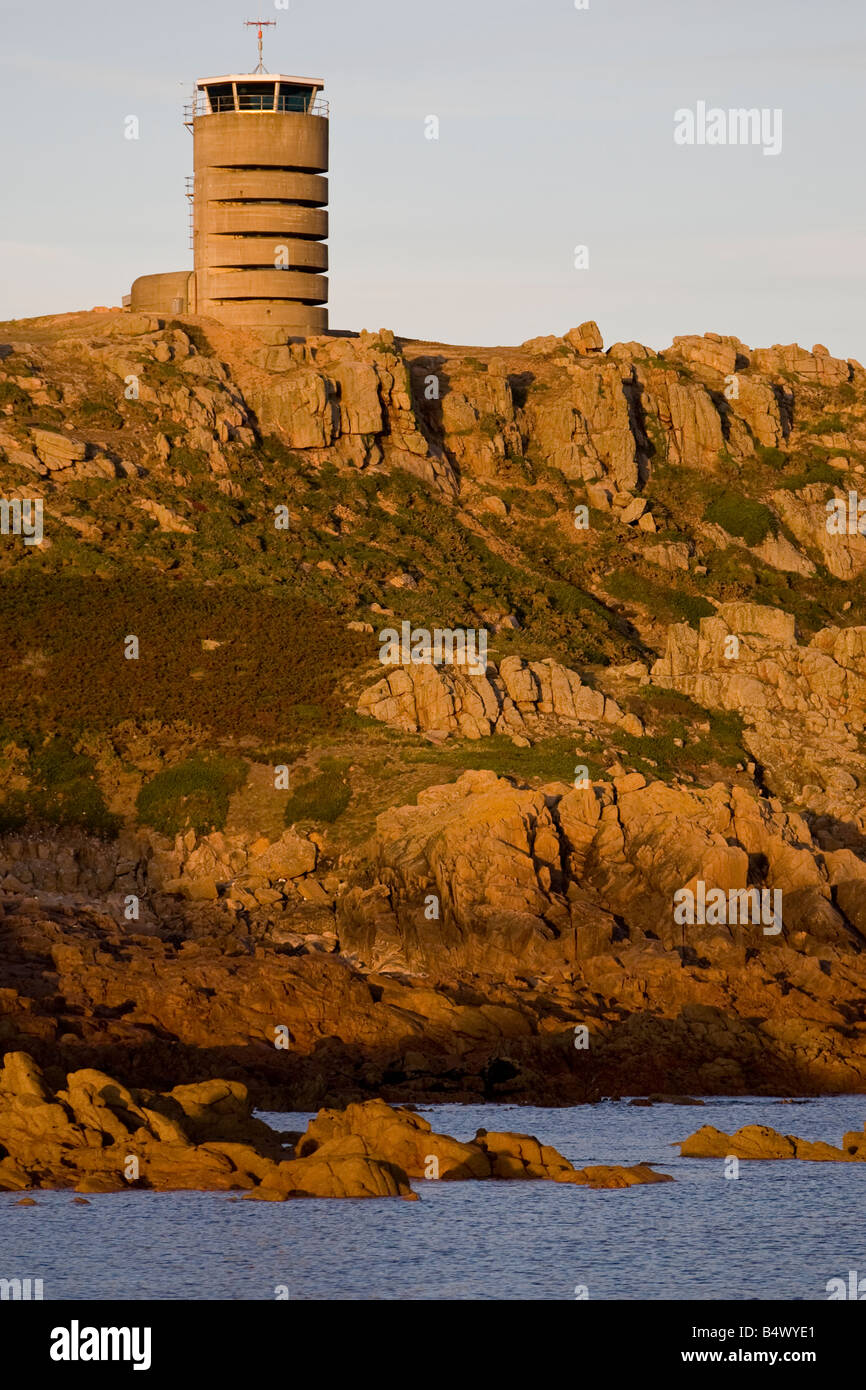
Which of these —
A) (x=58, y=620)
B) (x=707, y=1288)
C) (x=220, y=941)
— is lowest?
(x=707, y=1288)

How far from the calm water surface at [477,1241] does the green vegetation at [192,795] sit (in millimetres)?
24037

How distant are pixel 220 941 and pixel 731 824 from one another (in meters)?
12.6

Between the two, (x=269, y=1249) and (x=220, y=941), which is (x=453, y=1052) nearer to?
(x=220, y=941)

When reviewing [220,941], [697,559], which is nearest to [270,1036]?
[220,941]

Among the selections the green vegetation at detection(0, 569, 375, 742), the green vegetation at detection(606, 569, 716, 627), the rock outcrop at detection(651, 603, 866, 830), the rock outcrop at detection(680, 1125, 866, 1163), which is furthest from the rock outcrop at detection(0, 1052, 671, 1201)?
the green vegetation at detection(606, 569, 716, 627)

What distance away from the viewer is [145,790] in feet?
195

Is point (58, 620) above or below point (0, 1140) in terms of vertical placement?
above

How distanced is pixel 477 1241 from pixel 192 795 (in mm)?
29785

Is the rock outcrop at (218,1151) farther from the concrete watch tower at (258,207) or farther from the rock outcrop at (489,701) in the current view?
the concrete watch tower at (258,207)

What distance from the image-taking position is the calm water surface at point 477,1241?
28.5 m

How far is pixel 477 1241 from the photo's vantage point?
30594mm

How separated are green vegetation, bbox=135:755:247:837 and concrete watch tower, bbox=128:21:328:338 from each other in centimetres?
2996

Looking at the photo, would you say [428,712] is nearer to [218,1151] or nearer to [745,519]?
[745,519]

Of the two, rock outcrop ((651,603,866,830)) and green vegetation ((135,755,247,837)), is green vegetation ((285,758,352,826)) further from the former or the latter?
rock outcrop ((651,603,866,830))
